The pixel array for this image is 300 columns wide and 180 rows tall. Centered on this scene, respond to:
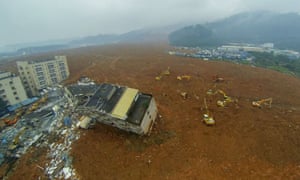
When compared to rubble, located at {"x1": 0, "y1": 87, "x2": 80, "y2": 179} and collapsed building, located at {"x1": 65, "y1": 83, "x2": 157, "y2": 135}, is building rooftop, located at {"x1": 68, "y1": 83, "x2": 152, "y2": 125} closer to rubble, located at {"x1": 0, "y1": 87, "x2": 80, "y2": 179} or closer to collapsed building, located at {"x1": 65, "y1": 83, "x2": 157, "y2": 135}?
collapsed building, located at {"x1": 65, "y1": 83, "x2": 157, "y2": 135}

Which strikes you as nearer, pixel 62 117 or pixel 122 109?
pixel 122 109

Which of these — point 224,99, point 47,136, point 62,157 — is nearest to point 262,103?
point 224,99

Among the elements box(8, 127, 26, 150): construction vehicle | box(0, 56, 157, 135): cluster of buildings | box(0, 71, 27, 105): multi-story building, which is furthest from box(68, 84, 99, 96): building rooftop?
box(0, 71, 27, 105): multi-story building

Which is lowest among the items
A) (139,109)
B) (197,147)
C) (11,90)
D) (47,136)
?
(197,147)

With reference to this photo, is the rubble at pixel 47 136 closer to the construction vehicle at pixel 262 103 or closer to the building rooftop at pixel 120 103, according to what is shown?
the building rooftop at pixel 120 103

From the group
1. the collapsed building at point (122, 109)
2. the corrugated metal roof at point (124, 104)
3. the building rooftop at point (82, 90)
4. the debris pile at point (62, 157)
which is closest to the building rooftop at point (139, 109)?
the collapsed building at point (122, 109)

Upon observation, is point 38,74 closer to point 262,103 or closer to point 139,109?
point 139,109

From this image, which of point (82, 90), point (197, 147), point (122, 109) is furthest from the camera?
point (82, 90)
